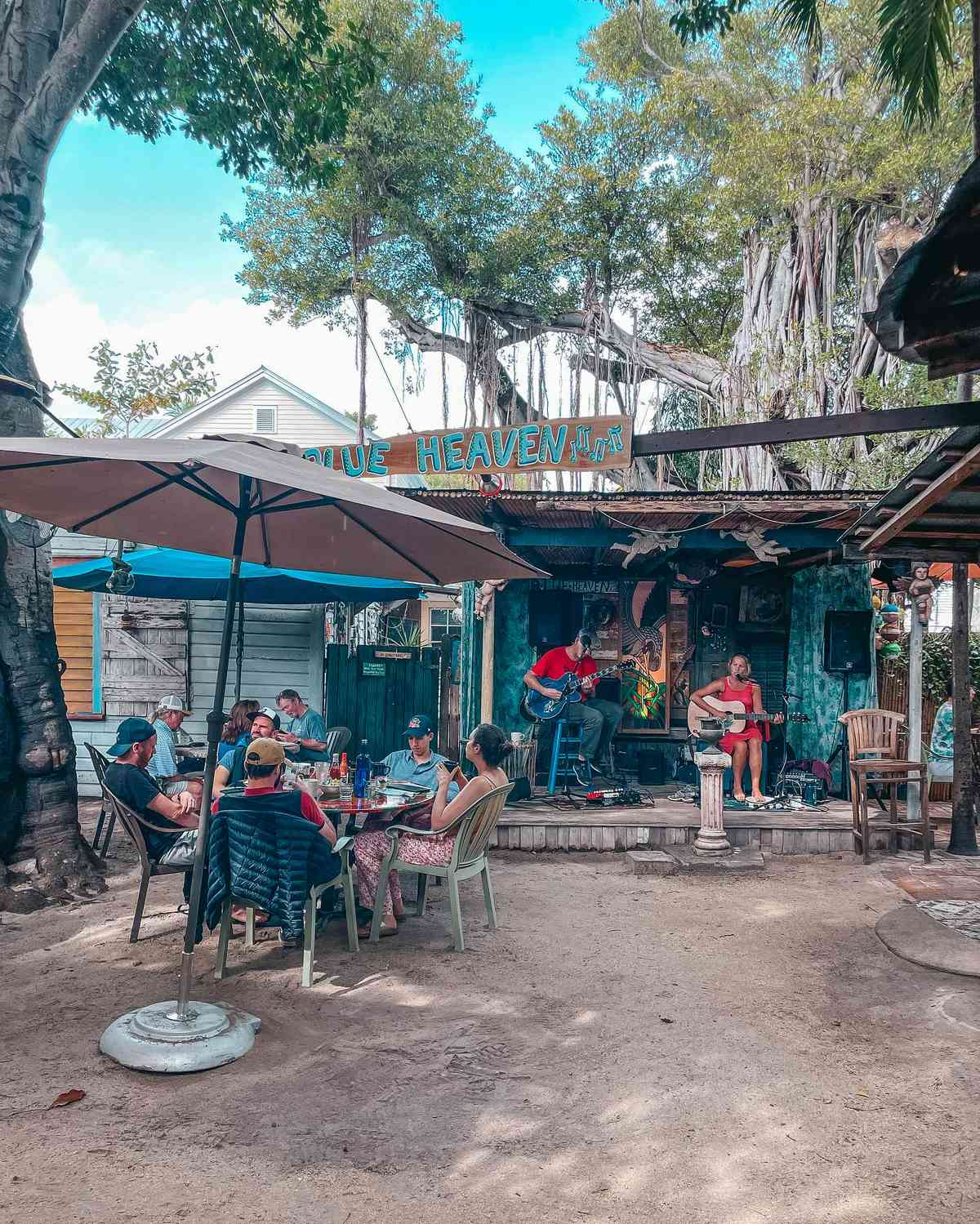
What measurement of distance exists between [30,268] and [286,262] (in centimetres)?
1427

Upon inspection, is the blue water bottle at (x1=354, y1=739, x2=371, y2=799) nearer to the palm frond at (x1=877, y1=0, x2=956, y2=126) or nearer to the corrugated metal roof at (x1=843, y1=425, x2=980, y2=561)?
the corrugated metal roof at (x1=843, y1=425, x2=980, y2=561)

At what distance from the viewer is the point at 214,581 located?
838 centimetres

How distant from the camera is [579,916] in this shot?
5.62m

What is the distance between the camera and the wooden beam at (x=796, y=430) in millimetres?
4676

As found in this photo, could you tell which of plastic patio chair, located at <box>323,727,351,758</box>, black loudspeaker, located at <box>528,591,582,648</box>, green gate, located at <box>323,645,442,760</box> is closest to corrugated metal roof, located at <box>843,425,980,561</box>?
black loudspeaker, located at <box>528,591,582,648</box>

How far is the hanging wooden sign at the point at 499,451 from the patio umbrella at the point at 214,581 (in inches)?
42.1

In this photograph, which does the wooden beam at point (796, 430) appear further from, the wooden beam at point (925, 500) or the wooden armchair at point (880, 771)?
the wooden armchair at point (880, 771)

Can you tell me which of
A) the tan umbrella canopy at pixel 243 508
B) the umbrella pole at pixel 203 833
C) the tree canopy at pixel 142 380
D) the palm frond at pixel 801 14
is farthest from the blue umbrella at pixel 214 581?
the tree canopy at pixel 142 380

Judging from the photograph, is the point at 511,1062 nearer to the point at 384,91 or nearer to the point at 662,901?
the point at 662,901

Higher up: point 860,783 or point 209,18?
point 209,18

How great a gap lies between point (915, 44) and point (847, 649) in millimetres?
5401

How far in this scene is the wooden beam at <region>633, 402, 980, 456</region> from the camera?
15.3ft

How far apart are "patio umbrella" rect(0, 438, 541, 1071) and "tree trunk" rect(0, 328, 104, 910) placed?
1615 millimetres

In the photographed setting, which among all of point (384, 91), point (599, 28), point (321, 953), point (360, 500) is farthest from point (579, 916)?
point (599, 28)
